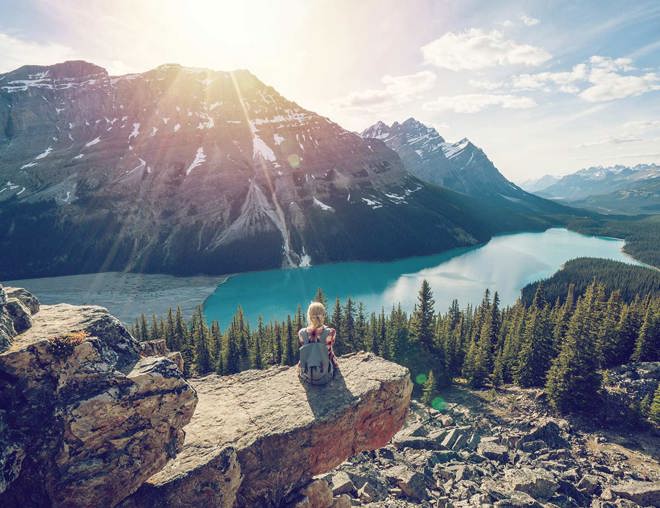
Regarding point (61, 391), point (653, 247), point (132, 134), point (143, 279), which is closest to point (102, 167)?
point (132, 134)

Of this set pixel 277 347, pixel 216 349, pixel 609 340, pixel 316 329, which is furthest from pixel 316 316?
pixel 216 349

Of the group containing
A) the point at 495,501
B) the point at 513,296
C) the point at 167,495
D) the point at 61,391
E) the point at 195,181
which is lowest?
the point at 513,296

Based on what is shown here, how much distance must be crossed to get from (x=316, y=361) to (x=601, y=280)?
14313cm

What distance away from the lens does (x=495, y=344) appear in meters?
50.7

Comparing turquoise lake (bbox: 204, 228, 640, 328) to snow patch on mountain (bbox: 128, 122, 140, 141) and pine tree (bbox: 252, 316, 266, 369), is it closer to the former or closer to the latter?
pine tree (bbox: 252, 316, 266, 369)

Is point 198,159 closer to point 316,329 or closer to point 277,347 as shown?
point 277,347

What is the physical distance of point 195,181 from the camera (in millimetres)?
188375

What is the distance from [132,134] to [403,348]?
204740mm

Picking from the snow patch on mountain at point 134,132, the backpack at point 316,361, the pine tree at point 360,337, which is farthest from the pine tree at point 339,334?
the snow patch on mountain at point 134,132

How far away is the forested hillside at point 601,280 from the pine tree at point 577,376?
249 feet

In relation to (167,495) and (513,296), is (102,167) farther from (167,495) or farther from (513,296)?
(167,495)

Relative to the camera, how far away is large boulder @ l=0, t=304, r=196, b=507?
6445mm

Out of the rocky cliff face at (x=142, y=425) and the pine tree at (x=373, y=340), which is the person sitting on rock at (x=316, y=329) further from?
the pine tree at (x=373, y=340)

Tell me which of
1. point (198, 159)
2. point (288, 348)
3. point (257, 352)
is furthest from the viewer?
point (198, 159)
